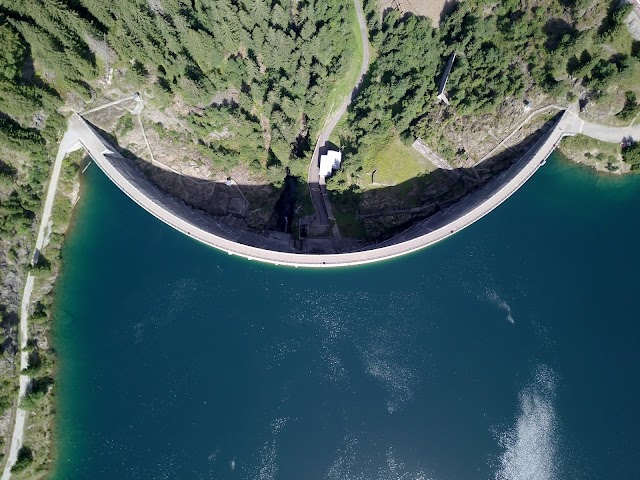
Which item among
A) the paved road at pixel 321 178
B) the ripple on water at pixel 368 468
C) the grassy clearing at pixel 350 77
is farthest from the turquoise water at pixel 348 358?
the grassy clearing at pixel 350 77

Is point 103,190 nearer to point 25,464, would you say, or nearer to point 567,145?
point 25,464

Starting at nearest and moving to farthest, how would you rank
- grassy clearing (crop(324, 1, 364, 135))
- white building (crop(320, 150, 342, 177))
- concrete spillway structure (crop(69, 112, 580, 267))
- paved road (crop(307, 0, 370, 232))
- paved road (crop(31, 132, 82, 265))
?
concrete spillway structure (crop(69, 112, 580, 267))
paved road (crop(31, 132, 82, 265))
grassy clearing (crop(324, 1, 364, 135))
white building (crop(320, 150, 342, 177))
paved road (crop(307, 0, 370, 232))

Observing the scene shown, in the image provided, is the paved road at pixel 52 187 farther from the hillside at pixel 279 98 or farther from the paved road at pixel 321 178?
the paved road at pixel 321 178

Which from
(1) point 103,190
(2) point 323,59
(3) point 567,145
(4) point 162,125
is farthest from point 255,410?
(3) point 567,145

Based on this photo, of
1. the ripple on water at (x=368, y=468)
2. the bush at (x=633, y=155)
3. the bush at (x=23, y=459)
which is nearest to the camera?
the bush at (x=23, y=459)

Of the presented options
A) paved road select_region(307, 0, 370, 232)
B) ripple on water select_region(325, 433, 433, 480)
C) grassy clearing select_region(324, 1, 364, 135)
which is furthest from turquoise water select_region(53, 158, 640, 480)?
grassy clearing select_region(324, 1, 364, 135)

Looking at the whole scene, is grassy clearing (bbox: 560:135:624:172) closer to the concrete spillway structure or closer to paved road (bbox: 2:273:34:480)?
the concrete spillway structure
